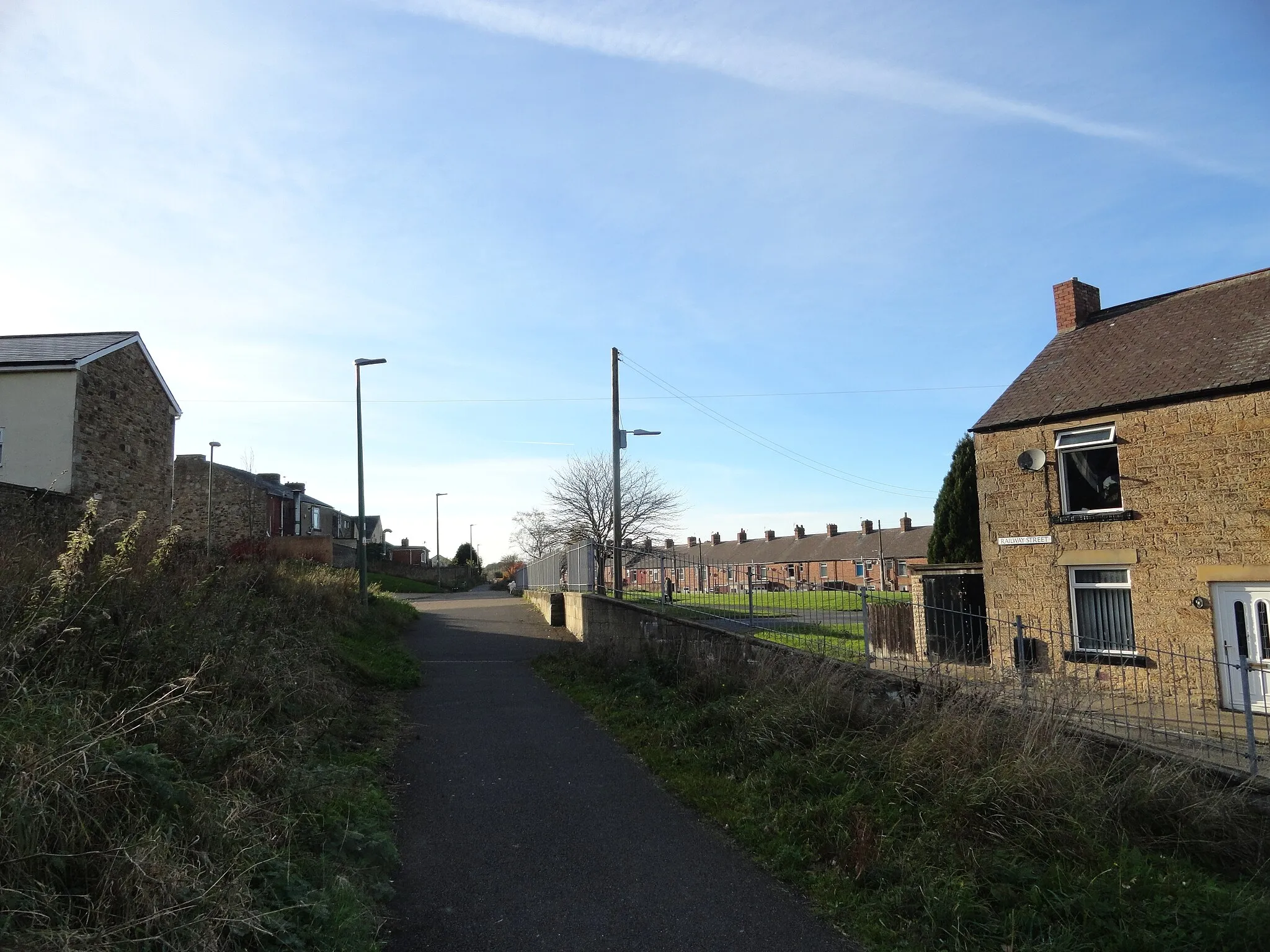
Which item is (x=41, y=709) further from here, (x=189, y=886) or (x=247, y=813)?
(x=189, y=886)

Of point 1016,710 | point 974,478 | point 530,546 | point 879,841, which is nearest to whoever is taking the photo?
point 879,841

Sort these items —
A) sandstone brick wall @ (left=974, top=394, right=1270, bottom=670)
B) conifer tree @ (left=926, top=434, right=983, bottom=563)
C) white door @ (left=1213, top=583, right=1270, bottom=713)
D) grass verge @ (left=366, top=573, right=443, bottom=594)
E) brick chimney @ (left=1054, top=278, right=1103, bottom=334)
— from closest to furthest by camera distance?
white door @ (left=1213, top=583, right=1270, bottom=713), sandstone brick wall @ (left=974, top=394, right=1270, bottom=670), brick chimney @ (left=1054, top=278, right=1103, bottom=334), conifer tree @ (left=926, top=434, right=983, bottom=563), grass verge @ (left=366, top=573, right=443, bottom=594)

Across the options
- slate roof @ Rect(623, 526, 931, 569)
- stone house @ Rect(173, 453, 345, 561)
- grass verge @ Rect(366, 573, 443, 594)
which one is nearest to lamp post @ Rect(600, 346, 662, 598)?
stone house @ Rect(173, 453, 345, 561)

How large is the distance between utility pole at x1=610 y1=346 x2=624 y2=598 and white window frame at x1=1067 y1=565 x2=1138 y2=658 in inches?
349

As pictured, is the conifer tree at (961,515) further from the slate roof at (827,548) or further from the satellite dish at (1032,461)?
the slate roof at (827,548)

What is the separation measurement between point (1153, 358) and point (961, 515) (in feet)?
21.7

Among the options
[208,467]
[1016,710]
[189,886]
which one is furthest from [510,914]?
[208,467]

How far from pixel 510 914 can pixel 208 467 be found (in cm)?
4528

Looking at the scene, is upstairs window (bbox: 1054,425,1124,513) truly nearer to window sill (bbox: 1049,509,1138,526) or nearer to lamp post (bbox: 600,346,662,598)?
window sill (bbox: 1049,509,1138,526)

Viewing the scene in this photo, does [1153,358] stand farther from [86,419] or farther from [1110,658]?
[86,419]

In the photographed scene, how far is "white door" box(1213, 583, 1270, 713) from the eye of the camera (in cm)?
1237

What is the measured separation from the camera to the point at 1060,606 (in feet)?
49.1

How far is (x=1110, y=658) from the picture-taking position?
14.0 meters

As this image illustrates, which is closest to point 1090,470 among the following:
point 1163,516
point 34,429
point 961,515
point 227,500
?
point 1163,516
